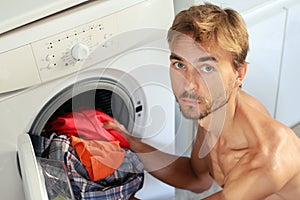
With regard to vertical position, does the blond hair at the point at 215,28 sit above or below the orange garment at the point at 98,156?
above

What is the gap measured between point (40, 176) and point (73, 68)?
31 cm

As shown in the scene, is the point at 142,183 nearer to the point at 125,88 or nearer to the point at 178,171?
the point at 178,171

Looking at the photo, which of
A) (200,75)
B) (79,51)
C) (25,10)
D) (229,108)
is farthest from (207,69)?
(25,10)

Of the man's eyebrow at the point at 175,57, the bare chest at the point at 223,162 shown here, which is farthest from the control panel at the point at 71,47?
the bare chest at the point at 223,162

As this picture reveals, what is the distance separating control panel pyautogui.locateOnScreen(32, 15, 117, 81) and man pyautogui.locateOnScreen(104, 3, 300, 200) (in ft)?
0.61

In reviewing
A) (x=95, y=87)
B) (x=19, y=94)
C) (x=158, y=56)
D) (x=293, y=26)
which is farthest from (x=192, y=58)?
(x=293, y=26)

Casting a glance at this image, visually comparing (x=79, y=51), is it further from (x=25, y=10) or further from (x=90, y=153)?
(x=90, y=153)

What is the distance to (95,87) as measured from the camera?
5.27 ft

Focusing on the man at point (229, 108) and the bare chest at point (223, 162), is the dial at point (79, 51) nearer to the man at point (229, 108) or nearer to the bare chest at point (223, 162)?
the man at point (229, 108)

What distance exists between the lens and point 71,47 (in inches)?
58.1

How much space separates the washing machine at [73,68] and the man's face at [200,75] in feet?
0.32

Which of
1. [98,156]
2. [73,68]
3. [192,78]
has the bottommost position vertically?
[98,156]

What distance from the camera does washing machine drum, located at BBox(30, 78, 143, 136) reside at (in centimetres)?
156

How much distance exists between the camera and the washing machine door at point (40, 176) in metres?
1.28
